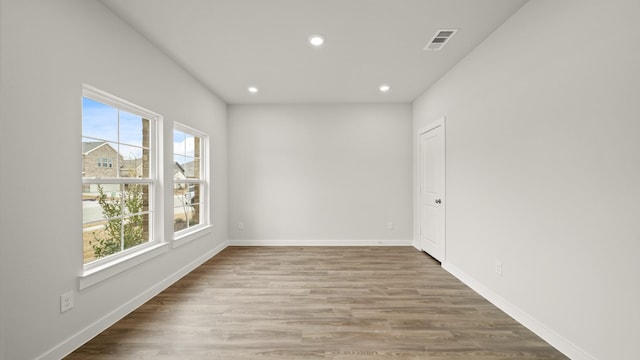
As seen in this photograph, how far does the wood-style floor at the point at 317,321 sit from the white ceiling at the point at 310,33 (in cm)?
257

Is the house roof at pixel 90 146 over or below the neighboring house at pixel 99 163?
over

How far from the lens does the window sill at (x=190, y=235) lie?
3428 millimetres

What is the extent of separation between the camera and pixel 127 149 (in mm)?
2730

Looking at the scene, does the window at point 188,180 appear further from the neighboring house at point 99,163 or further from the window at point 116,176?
the neighboring house at point 99,163

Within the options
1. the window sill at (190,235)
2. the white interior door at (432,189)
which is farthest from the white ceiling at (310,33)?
the window sill at (190,235)

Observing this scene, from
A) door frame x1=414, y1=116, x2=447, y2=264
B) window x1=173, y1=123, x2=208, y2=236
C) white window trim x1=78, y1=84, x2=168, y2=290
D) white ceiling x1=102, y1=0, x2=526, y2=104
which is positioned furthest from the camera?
door frame x1=414, y1=116, x2=447, y2=264

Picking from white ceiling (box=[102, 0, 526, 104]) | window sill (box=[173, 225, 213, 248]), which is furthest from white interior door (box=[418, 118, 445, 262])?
window sill (box=[173, 225, 213, 248])

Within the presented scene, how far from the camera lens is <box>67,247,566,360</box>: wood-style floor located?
79.9 inches

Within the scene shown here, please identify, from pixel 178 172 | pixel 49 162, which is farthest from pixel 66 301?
pixel 178 172

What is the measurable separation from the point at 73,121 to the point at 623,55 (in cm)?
346

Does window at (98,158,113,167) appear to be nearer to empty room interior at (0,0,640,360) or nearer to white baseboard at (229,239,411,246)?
empty room interior at (0,0,640,360)

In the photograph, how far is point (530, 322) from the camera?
2301 mm

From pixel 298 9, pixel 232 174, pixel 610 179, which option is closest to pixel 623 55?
pixel 610 179

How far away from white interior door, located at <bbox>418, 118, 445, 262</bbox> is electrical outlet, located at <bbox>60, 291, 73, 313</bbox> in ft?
12.8
